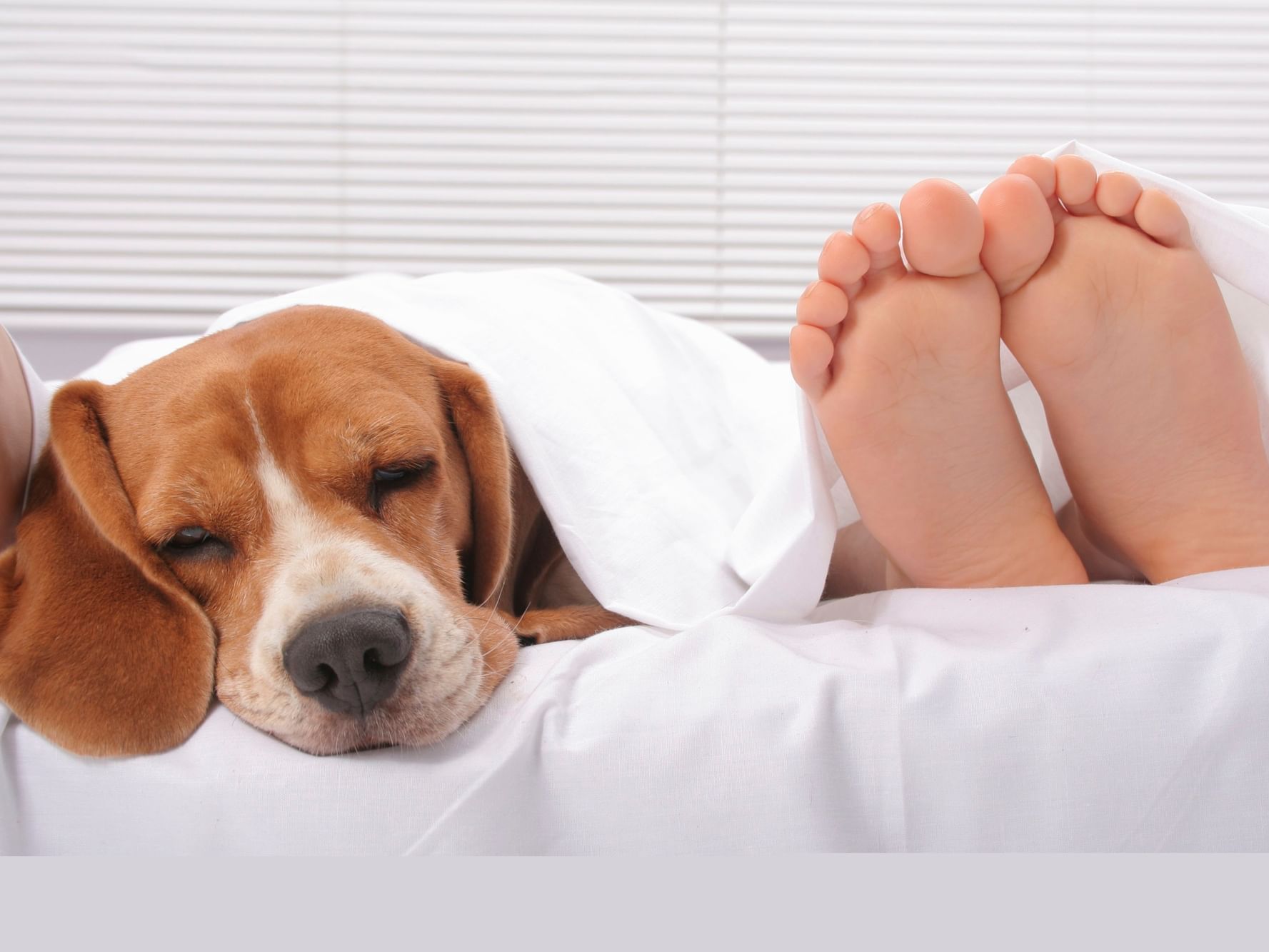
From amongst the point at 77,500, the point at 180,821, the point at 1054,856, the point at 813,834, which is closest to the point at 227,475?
the point at 77,500

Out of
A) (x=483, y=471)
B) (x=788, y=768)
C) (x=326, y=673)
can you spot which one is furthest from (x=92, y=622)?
(x=788, y=768)

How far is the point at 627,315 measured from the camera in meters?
1.54

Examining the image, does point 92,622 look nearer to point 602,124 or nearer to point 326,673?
point 326,673

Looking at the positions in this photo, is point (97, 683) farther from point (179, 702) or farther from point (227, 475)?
point (227, 475)

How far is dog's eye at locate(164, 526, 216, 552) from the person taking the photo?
1.06 metres

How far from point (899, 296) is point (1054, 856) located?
0.54 m

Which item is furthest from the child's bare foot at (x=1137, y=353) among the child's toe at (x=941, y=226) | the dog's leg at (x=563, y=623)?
the dog's leg at (x=563, y=623)

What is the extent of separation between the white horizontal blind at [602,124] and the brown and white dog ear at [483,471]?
1.97m

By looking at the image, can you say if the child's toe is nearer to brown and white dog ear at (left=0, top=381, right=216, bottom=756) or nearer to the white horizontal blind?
brown and white dog ear at (left=0, top=381, right=216, bottom=756)

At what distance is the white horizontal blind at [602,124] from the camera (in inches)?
123

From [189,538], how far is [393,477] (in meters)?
0.22

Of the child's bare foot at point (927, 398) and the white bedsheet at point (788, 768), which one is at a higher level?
the child's bare foot at point (927, 398)

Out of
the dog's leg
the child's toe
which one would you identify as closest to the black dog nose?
the dog's leg

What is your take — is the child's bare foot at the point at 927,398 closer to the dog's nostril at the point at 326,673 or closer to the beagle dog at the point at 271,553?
the beagle dog at the point at 271,553
